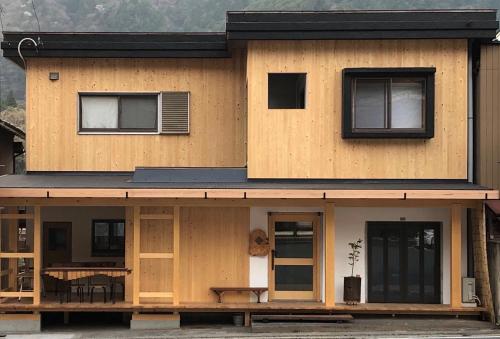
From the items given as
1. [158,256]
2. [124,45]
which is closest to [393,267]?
[158,256]

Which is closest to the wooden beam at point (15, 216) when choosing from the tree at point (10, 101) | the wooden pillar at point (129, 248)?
the wooden pillar at point (129, 248)

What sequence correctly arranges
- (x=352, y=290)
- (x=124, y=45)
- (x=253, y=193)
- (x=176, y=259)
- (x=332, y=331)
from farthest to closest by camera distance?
(x=124, y=45) → (x=352, y=290) → (x=176, y=259) → (x=253, y=193) → (x=332, y=331)

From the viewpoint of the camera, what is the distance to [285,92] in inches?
528

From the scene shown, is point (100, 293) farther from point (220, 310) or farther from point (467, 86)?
point (467, 86)

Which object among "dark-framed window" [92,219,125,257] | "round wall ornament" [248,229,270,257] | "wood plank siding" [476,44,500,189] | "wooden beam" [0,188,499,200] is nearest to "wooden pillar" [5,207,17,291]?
"wooden beam" [0,188,499,200]

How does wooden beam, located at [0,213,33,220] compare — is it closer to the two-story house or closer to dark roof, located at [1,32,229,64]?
the two-story house

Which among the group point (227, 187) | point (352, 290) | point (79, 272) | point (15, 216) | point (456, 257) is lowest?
point (352, 290)

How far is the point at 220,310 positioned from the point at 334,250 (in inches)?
108

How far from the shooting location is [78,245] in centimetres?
1480

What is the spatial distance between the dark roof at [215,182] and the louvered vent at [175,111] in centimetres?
174

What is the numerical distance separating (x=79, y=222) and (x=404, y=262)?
→ 807cm

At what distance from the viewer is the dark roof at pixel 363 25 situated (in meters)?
12.3

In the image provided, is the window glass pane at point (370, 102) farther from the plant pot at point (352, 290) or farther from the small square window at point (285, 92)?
the plant pot at point (352, 290)

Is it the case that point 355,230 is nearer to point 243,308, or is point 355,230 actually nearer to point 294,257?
point 294,257
